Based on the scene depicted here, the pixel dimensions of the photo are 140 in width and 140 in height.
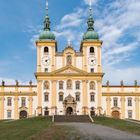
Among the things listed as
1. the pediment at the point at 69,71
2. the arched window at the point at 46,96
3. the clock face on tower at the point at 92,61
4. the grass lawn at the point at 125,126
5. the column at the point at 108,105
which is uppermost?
the clock face on tower at the point at 92,61

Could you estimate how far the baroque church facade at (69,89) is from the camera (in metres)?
84.9

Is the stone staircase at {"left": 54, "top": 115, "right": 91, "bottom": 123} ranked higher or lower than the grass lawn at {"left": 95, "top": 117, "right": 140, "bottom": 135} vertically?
higher

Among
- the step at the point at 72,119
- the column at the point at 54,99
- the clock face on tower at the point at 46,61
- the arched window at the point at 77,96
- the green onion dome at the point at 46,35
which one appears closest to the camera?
the step at the point at 72,119

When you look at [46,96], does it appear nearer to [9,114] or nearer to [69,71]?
[69,71]

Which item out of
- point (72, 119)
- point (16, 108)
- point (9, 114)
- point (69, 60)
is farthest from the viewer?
point (16, 108)

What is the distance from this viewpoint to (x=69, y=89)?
8550cm

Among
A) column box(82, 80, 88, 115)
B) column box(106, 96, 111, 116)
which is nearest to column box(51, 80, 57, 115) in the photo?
column box(82, 80, 88, 115)

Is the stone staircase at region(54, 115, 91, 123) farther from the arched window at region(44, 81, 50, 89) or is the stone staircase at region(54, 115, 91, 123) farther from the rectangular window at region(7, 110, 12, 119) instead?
the rectangular window at region(7, 110, 12, 119)

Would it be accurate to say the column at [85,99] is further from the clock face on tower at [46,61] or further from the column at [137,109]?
the column at [137,109]

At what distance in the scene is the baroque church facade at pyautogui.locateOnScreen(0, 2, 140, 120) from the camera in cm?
8488

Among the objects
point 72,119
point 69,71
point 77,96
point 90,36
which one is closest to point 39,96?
point 77,96

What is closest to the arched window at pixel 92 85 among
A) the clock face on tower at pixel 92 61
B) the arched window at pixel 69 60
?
the clock face on tower at pixel 92 61

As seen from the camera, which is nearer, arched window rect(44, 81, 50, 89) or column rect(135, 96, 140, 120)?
arched window rect(44, 81, 50, 89)

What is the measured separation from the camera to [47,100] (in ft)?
279
